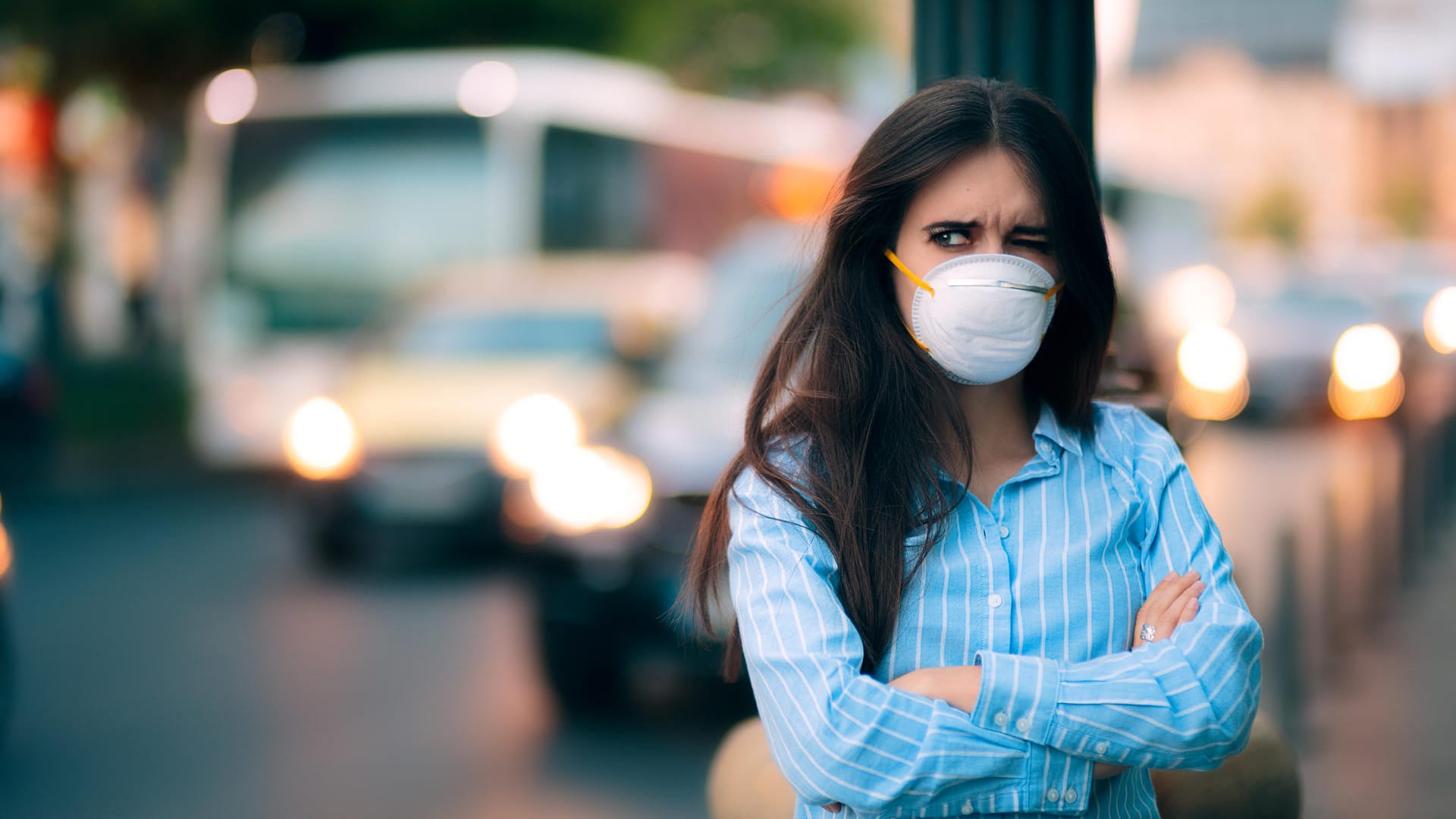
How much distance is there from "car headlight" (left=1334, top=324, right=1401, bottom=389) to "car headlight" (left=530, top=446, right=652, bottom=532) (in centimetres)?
1176

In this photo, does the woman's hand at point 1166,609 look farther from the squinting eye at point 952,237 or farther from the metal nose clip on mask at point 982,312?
the squinting eye at point 952,237

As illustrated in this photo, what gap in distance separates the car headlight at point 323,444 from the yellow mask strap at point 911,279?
322 inches

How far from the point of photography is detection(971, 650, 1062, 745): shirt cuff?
6.35ft

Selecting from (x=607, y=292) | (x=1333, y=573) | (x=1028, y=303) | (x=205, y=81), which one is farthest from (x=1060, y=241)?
(x=205, y=81)

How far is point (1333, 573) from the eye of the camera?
7105 millimetres

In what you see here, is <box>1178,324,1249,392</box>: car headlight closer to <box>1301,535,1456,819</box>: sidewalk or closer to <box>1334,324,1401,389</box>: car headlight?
<box>1334,324,1401,389</box>: car headlight

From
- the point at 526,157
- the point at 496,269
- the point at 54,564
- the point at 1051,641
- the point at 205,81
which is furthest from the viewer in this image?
the point at 205,81

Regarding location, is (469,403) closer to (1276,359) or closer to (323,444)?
(323,444)

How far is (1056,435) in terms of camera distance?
219 cm

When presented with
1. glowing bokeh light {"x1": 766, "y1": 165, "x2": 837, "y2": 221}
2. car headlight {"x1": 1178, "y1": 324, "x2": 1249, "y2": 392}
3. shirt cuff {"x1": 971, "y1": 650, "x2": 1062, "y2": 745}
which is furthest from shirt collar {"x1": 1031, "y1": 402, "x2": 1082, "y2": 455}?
glowing bokeh light {"x1": 766, "y1": 165, "x2": 837, "y2": 221}

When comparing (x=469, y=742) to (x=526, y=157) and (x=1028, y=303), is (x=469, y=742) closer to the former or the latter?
(x=1028, y=303)

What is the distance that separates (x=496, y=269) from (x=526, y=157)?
245 cm

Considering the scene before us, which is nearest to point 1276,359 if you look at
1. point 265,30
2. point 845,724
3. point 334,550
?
point 334,550

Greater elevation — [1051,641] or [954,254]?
[954,254]
